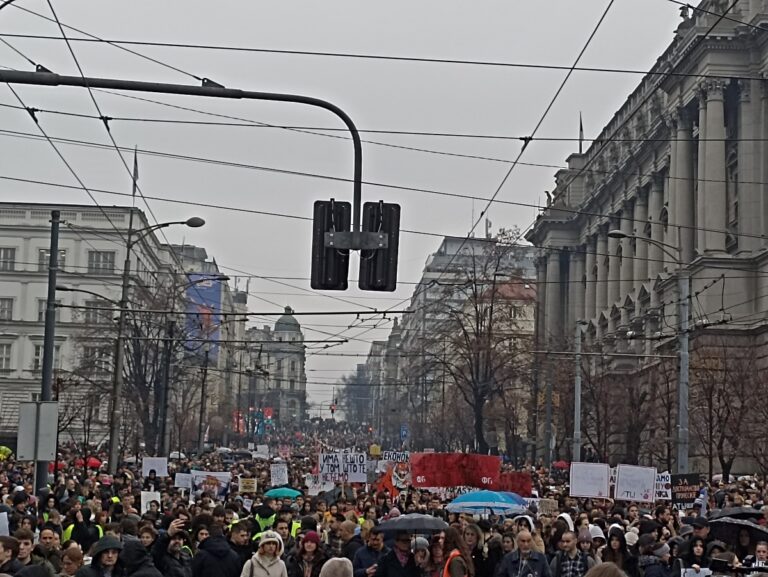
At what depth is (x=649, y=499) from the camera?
89.9ft

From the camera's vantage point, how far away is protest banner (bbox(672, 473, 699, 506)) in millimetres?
29141

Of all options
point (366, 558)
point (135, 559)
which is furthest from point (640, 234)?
point (135, 559)

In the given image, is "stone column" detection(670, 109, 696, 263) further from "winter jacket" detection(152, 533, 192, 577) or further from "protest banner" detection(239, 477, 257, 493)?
"winter jacket" detection(152, 533, 192, 577)

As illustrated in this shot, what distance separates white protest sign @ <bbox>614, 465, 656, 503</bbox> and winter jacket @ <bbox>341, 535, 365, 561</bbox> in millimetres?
11317

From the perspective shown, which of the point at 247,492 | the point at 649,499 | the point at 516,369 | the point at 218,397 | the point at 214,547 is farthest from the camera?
the point at 218,397

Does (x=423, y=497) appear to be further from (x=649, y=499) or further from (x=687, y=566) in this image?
(x=687, y=566)

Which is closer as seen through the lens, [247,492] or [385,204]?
[385,204]

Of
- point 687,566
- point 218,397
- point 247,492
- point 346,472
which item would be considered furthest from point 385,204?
point 218,397

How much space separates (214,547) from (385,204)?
13.1 ft

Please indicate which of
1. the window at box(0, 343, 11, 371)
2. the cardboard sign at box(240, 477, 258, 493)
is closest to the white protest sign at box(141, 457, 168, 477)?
the cardboard sign at box(240, 477, 258, 493)

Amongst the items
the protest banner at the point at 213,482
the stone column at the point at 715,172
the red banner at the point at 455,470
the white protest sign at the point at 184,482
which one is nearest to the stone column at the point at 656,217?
the stone column at the point at 715,172

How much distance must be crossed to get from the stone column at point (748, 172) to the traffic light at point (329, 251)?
4791cm

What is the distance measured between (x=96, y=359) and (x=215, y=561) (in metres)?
52.5

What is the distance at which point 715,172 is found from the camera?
2532 inches
